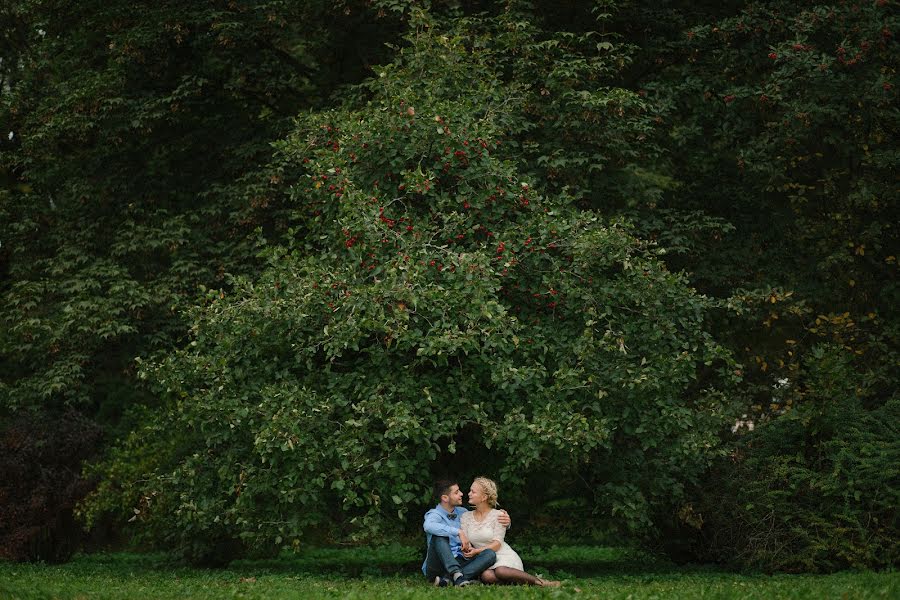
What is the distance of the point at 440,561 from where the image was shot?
10680 millimetres

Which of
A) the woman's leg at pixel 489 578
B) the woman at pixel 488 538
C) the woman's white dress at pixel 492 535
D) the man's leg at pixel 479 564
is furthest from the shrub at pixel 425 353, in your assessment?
the woman's leg at pixel 489 578

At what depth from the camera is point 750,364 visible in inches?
719

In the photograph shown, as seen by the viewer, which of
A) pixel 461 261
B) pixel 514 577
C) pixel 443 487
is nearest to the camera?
pixel 514 577

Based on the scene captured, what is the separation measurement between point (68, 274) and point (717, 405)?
1005cm

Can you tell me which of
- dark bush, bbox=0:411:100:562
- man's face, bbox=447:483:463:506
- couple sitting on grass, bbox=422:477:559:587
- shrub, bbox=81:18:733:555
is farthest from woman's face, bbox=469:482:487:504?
dark bush, bbox=0:411:100:562

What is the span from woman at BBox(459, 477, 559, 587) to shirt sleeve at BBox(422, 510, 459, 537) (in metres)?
0.10

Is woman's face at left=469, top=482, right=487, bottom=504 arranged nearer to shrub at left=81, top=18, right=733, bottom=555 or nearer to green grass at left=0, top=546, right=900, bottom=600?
shrub at left=81, top=18, right=733, bottom=555

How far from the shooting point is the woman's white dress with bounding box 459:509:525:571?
1057 centimetres

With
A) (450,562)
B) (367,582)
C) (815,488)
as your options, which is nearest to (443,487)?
(450,562)

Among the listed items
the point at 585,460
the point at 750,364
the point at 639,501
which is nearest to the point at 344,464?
the point at 585,460

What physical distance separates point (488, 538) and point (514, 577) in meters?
0.46

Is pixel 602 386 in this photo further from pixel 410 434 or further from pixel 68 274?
pixel 68 274

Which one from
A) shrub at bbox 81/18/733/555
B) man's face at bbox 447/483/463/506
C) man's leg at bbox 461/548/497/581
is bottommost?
man's leg at bbox 461/548/497/581

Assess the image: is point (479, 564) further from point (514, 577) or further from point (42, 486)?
point (42, 486)
